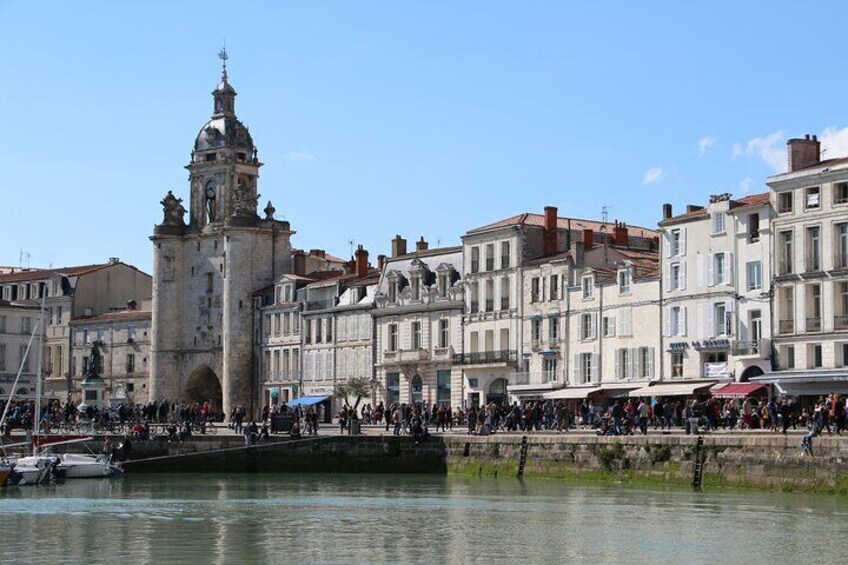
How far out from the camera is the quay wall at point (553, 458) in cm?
4562

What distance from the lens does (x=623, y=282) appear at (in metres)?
69.4

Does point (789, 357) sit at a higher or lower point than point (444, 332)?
lower

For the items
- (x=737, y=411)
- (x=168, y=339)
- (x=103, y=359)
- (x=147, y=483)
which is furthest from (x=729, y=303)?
(x=103, y=359)

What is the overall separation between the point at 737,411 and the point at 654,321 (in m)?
11.2

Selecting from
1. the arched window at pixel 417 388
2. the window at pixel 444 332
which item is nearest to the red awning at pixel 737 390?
the window at pixel 444 332

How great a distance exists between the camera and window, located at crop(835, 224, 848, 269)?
59375mm

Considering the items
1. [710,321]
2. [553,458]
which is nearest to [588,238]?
[710,321]

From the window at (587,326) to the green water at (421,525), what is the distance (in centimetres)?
1838

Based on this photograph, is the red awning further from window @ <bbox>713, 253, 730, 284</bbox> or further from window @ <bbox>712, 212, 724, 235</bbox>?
window @ <bbox>712, 212, 724, 235</bbox>

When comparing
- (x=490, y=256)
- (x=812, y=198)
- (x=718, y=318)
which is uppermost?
(x=812, y=198)

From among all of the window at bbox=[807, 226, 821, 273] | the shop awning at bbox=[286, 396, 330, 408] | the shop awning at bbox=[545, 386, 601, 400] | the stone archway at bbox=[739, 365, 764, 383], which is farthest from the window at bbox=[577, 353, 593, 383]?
the shop awning at bbox=[286, 396, 330, 408]

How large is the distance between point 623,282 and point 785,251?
30.2ft

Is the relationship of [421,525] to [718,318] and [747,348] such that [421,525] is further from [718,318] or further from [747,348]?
[718,318]

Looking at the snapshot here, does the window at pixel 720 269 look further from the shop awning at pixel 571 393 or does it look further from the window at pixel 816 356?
the shop awning at pixel 571 393
